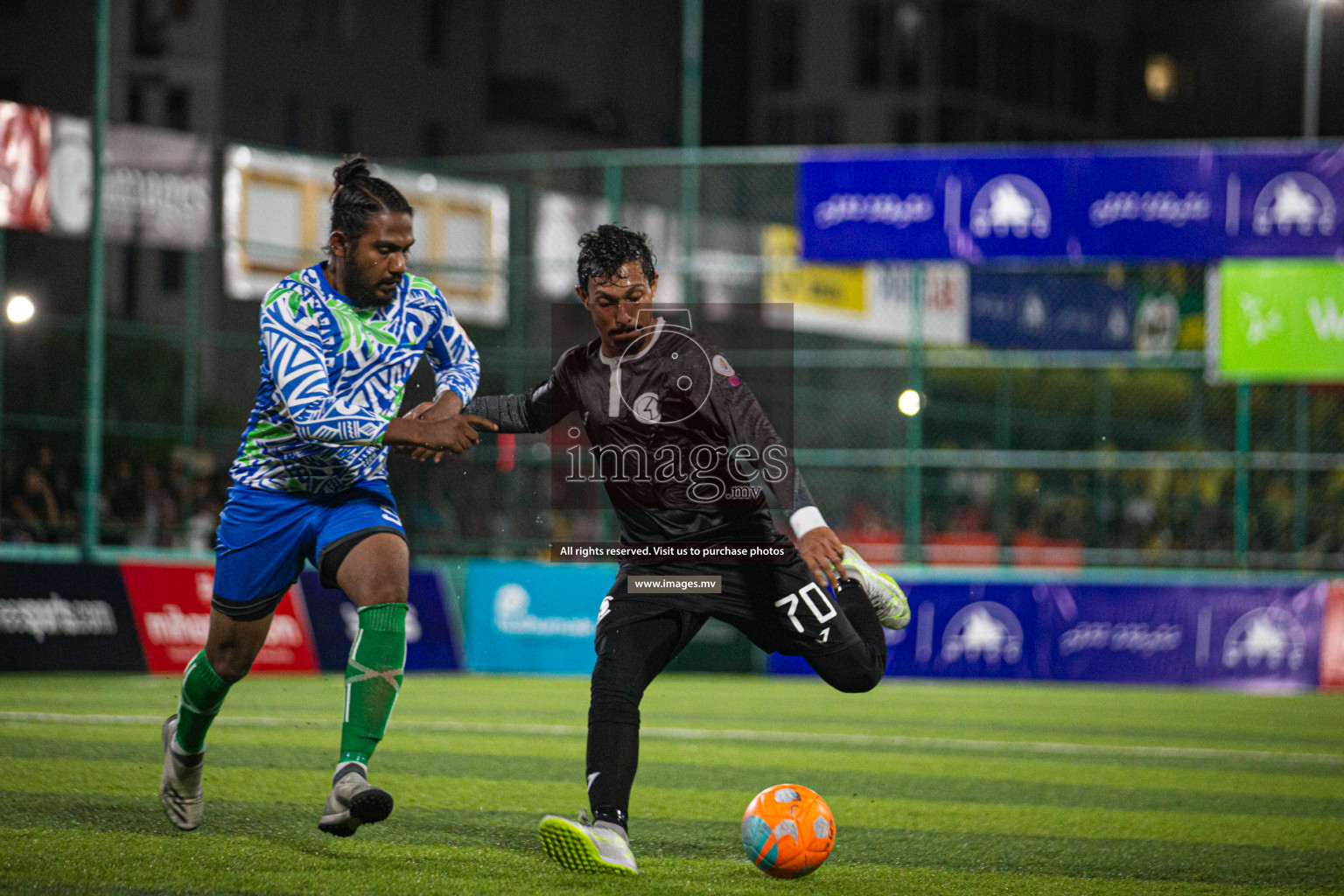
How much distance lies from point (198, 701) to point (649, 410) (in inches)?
73.0

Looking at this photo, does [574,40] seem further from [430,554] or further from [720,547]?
[720,547]

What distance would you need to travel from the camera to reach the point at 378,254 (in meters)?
5.45

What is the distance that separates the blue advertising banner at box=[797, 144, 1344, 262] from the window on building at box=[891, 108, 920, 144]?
4331 centimetres

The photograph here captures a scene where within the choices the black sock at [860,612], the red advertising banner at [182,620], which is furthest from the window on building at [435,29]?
the black sock at [860,612]

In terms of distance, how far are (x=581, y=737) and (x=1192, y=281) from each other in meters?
25.6

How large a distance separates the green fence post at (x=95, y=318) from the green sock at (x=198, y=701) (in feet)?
31.6

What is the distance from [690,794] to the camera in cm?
747

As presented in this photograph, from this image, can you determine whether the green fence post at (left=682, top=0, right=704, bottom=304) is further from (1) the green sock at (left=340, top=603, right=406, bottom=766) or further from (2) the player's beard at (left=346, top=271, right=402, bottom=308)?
(1) the green sock at (left=340, top=603, right=406, bottom=766)

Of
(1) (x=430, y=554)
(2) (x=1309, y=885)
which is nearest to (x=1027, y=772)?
(2) (x=1309, y=885)

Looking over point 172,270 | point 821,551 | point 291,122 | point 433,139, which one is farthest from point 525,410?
point 433,139

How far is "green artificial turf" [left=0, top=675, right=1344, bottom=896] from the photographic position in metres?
5.14

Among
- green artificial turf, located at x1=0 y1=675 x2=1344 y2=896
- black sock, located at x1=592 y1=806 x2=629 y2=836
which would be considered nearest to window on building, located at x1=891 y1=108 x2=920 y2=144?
green artificial turf, located at x1=0 y1=675 x2=1344 y2=896

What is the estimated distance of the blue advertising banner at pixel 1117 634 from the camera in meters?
16.8

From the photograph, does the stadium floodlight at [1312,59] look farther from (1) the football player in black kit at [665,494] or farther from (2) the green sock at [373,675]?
(2) the green sock at [373,675]
